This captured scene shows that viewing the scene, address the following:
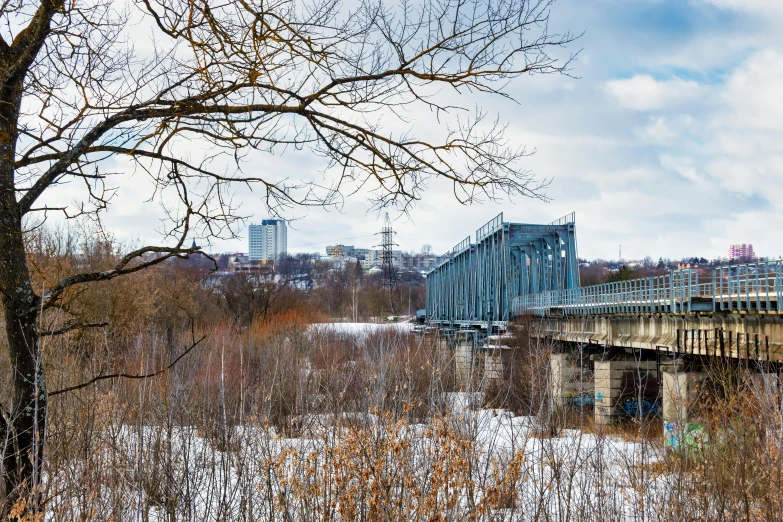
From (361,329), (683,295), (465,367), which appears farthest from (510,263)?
(465,367)

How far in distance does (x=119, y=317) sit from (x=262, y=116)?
2292 cm

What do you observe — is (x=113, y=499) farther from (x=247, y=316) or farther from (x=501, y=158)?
(x=247, y=316)

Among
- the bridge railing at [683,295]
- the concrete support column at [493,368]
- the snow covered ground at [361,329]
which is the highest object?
the bridge railing at [683,295]

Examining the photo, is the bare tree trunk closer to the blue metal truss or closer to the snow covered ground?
the snow covered ground

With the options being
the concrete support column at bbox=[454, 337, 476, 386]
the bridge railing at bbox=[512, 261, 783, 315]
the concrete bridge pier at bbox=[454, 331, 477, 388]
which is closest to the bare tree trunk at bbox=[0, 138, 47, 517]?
the concrete bridge pier at bbox=[454, 331, 477, 388]

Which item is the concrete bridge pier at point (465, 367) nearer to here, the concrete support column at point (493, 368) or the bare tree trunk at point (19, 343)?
the concrete support column at point (493, 368)

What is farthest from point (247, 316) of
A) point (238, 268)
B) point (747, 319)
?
point (747, 319)

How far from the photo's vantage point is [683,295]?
77.3 feet

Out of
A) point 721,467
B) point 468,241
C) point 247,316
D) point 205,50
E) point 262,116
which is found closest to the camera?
point 205,50

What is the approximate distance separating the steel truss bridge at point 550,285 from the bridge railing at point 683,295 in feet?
0.08

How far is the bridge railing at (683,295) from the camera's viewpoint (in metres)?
18.4

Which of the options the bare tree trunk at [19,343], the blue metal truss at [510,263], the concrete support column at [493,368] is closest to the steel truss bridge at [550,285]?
the blue metal truss at [510,263]

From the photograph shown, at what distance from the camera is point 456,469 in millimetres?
6238

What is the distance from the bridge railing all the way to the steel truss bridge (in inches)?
0.9
